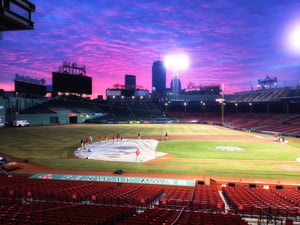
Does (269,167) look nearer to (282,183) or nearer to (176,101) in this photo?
(282,183)

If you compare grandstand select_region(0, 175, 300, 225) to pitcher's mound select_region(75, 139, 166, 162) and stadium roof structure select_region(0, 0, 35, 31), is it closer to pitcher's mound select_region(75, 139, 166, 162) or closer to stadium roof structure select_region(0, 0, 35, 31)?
stadium roof structure select_region(0, 0, 35, 31)

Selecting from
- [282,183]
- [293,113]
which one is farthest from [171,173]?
[293,113]

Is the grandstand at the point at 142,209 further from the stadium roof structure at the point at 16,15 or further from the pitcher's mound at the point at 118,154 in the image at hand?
the pitcher's mound at the point at 118,154

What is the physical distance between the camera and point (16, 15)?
5.97 m

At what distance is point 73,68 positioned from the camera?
109688mm

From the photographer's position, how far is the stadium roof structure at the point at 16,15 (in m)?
5.61

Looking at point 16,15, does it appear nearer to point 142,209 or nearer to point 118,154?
point 142,209

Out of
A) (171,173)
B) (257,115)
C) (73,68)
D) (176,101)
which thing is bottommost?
(171,173)

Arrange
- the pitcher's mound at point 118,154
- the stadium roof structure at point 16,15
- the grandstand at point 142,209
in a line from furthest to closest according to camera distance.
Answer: the pitcher's mound at point 118,154 < the grandstand at point 142,209 < the stadium roof structure at point 16,15

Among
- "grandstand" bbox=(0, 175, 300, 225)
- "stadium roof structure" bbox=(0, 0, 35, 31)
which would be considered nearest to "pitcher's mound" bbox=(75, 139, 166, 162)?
"grandstand" bbox=(0, 175, 300, 225)

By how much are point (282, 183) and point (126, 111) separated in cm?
10108

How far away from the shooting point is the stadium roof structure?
5609 millimetres

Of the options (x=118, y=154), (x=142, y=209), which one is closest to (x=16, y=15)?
(x=142, y=209)

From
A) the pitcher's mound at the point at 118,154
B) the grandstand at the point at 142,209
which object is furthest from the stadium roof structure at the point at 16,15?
the pitcher's mound at the point at 118,154
